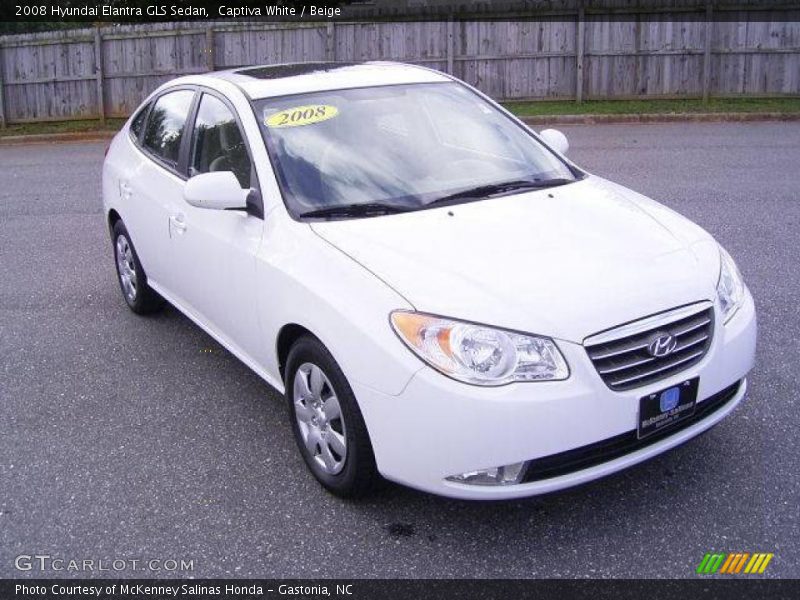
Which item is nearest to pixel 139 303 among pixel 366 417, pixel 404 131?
pixel 404 131

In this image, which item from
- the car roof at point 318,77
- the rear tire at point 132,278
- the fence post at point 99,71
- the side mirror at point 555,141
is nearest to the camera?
the car roof at point 318,77

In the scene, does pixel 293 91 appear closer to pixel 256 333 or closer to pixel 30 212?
pixel 256 333

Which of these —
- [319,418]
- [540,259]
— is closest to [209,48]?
[319,418]

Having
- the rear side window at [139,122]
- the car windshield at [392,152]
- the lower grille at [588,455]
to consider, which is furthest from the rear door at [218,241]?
the lower grille at [588,455]

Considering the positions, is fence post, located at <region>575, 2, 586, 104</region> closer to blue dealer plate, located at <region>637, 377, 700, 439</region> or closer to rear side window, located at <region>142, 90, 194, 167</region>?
rear side window, located at <region>142, 90, 194, 167</region>

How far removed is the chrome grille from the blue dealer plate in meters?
0.06

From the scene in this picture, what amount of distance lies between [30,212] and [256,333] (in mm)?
6708

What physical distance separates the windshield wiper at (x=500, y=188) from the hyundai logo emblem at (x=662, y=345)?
1.21 meters

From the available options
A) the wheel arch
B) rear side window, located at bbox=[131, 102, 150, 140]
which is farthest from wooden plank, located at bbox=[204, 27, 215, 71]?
the wheel arch

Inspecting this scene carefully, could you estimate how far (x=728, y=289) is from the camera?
148 inches

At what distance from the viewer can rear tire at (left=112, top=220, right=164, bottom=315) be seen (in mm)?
5941

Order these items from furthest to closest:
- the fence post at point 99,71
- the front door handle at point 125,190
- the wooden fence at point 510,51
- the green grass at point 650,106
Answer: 1. the fence post at point 99,71
2. the wooden fence at point 510,51
3. the green grass at point 650,106
4. the front door handle at point 125,190

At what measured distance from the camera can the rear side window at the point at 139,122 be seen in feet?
19.8

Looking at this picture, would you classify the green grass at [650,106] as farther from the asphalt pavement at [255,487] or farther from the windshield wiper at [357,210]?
the windshield wiper at [357,210]
